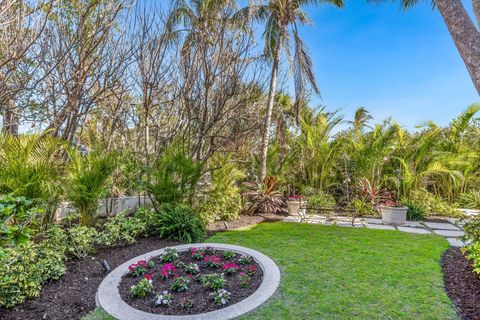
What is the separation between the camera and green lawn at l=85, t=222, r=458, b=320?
274 cm

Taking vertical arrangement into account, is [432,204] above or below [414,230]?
above

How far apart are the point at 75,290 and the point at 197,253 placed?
5.50ft

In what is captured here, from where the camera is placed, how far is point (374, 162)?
8516 mm

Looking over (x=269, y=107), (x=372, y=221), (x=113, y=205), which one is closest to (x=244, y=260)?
(x=113, y=205)

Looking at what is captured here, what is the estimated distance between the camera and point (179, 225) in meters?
5.27

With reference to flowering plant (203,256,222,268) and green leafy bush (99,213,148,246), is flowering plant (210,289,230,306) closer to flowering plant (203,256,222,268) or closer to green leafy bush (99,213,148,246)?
flowering plant (203,256,222,268)

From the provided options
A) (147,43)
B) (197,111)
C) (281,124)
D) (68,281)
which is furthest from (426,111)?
(68,281)

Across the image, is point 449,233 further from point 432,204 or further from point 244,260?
point 244,260

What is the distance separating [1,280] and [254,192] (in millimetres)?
6192

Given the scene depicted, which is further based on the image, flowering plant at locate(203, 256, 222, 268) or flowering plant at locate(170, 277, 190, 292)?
flowering plant at locate(203, 256, 222, 268)

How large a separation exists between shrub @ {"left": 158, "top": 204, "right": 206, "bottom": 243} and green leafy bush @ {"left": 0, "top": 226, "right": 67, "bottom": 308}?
5.79 feet

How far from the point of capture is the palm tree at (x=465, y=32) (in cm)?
283

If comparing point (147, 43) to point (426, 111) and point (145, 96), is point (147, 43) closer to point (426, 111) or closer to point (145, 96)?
point (145, 96)

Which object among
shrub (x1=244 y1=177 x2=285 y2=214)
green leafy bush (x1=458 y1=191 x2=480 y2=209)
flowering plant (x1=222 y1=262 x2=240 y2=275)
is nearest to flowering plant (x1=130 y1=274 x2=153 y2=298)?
flowering plant (x1=222 y1=262 x2=240 y2=275)
